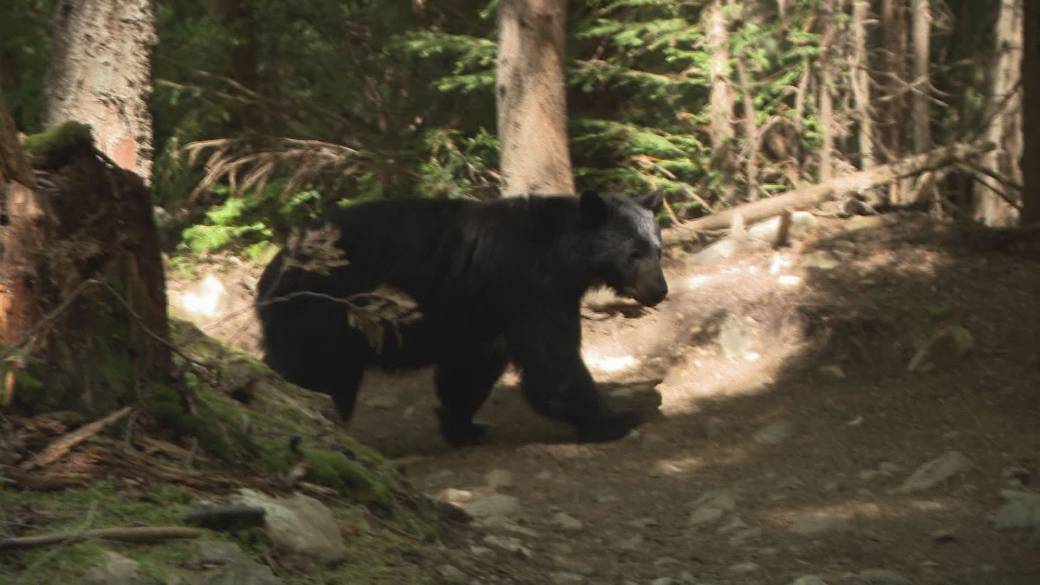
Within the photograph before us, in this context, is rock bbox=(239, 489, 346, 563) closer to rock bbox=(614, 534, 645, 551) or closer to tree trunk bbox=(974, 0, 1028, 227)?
rock bbox=(614, 534, 645, 551)

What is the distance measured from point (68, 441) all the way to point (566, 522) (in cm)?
318

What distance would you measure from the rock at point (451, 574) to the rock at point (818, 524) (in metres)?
2.45

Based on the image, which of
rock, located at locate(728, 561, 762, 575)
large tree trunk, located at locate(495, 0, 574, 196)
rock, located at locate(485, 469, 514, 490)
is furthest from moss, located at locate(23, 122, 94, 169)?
large tree trunk, located at locate(495, 0, 574, 196)

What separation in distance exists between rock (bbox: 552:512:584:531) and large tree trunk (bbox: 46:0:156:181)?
3.11 m

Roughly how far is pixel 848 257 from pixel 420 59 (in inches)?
200

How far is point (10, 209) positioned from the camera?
3354 mm

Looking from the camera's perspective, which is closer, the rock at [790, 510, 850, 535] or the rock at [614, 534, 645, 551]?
the rock at [614, 534, 645, 551]

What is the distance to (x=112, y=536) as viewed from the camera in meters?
2.91

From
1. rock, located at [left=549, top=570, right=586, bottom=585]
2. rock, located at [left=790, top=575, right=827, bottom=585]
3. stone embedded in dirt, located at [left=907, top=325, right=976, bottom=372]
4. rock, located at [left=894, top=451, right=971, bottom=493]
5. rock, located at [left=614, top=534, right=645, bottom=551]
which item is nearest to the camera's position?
rock, located at [left=549, top=570, right=586, bottom=585]

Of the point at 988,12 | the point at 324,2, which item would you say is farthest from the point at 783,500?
the point at 988,12

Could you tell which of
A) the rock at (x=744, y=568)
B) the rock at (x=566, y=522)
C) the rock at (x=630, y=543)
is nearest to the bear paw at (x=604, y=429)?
the rock at (x=566, y=522)

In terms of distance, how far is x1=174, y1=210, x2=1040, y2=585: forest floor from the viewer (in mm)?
5344

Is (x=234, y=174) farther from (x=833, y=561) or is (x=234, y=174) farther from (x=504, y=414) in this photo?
(x=833, y=561)

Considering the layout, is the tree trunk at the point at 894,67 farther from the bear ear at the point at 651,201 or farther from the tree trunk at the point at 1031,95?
the bear ear at the point at 651,201
